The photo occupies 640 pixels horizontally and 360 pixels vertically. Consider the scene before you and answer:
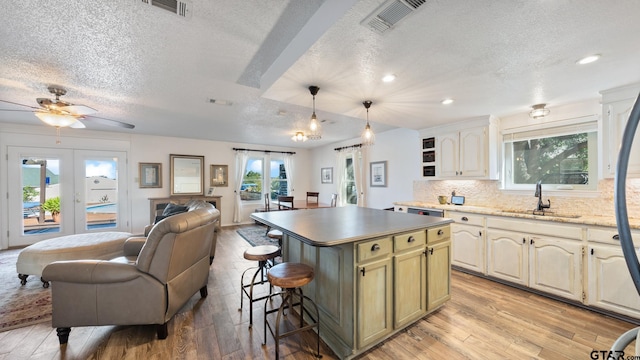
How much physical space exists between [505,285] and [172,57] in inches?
173

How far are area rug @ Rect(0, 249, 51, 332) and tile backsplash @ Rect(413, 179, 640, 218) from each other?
203 inches

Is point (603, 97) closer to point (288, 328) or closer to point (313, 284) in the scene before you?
point (313, 284)

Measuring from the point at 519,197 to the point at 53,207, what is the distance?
824 centimetres

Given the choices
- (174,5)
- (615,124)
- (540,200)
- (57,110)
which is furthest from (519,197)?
(57,110)

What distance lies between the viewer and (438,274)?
7.80 ft

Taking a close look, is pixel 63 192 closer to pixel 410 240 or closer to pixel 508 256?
pixel 410 240

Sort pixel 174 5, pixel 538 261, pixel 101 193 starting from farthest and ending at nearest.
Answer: pixel 101 193 < pixel 538 261 < pixel 174 5

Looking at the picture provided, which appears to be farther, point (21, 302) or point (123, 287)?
point (21, 302)

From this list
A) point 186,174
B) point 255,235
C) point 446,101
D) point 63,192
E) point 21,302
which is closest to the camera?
point 21,302

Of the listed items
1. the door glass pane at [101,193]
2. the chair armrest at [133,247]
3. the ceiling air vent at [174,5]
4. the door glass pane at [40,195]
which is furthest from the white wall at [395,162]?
the door glass pane at [40,195]

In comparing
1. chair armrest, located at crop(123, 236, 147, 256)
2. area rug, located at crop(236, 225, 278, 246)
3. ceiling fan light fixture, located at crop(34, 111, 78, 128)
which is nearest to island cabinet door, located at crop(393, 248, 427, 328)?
chair armrest, located at crop(123, 236, 147, 256)

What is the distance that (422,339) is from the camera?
80.4 inches

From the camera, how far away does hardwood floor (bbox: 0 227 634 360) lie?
6.15 feet

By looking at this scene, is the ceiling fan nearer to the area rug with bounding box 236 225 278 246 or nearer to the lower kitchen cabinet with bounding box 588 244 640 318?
the area rug with bounding box 236 225 278 246
